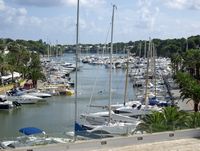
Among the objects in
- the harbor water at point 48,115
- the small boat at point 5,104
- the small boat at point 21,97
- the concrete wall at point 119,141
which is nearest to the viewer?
the concrete wall at point 119,141

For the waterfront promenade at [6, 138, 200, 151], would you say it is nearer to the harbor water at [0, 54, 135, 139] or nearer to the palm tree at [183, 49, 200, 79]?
the harbor water at [0, 54, 135, 139]

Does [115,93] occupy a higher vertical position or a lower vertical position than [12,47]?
lower

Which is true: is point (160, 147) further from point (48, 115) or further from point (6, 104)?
point (6, 104)

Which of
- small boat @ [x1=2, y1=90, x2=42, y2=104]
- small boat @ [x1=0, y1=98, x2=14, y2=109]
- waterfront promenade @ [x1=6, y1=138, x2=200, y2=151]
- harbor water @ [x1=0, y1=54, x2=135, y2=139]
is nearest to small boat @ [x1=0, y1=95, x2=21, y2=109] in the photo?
small boat @ [x1=0, y1=98, x2=14, y2=109]

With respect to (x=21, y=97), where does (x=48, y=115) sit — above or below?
below

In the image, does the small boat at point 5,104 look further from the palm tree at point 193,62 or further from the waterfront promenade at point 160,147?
the waterfront promenade at point 160,147

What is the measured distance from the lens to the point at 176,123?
22500 mm

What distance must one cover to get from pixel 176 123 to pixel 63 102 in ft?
173

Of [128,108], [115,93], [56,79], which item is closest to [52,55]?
[56,79]

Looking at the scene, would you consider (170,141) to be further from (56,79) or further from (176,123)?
(56,79)

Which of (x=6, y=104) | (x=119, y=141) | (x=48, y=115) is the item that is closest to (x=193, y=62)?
(x=48, y=115)

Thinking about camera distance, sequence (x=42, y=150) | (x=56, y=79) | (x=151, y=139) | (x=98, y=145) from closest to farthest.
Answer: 1. (x=42, y=150)
2. (x=98, y=145)
3. (x=151, y=139)
4. (x=56, y=79)

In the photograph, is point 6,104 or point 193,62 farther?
point 193,62

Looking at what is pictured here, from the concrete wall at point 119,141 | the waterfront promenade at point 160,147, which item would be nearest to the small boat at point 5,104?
the concrete wall at point 119,141
